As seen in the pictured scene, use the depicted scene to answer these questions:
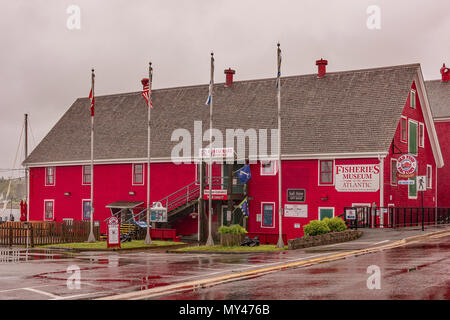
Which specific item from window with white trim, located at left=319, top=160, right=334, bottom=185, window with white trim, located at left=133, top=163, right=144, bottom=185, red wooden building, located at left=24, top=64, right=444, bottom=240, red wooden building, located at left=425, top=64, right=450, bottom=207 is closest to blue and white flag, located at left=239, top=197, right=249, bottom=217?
red wooden building, located at left=24, top=64, right=444, bottom=240

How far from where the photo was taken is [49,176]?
51062 millimetres

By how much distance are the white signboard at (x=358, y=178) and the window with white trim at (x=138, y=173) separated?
49.8 ft

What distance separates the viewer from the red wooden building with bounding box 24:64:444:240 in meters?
38.3

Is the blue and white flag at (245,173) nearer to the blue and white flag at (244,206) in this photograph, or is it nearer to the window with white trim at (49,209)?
the blue and white flag at (244,206)

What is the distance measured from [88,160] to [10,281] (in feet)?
107

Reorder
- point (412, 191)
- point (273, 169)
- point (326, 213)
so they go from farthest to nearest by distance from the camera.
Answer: point (412, 191)
point (273, 169)
point (326, 213)

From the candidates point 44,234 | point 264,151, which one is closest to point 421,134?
point 264,151

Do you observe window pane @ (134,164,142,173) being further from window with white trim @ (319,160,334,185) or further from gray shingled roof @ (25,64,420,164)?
window with white trim @ (319,160,334,185)

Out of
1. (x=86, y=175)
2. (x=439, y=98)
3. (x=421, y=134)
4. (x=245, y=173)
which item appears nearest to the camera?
(x=245, y=173)

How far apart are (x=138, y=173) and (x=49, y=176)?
9384 mm

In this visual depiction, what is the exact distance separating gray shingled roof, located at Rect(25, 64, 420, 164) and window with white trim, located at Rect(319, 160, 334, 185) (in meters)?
0.83

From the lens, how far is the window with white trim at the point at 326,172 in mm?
38531

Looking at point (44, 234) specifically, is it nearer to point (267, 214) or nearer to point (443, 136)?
point (267, 214)

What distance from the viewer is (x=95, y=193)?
158 ft
